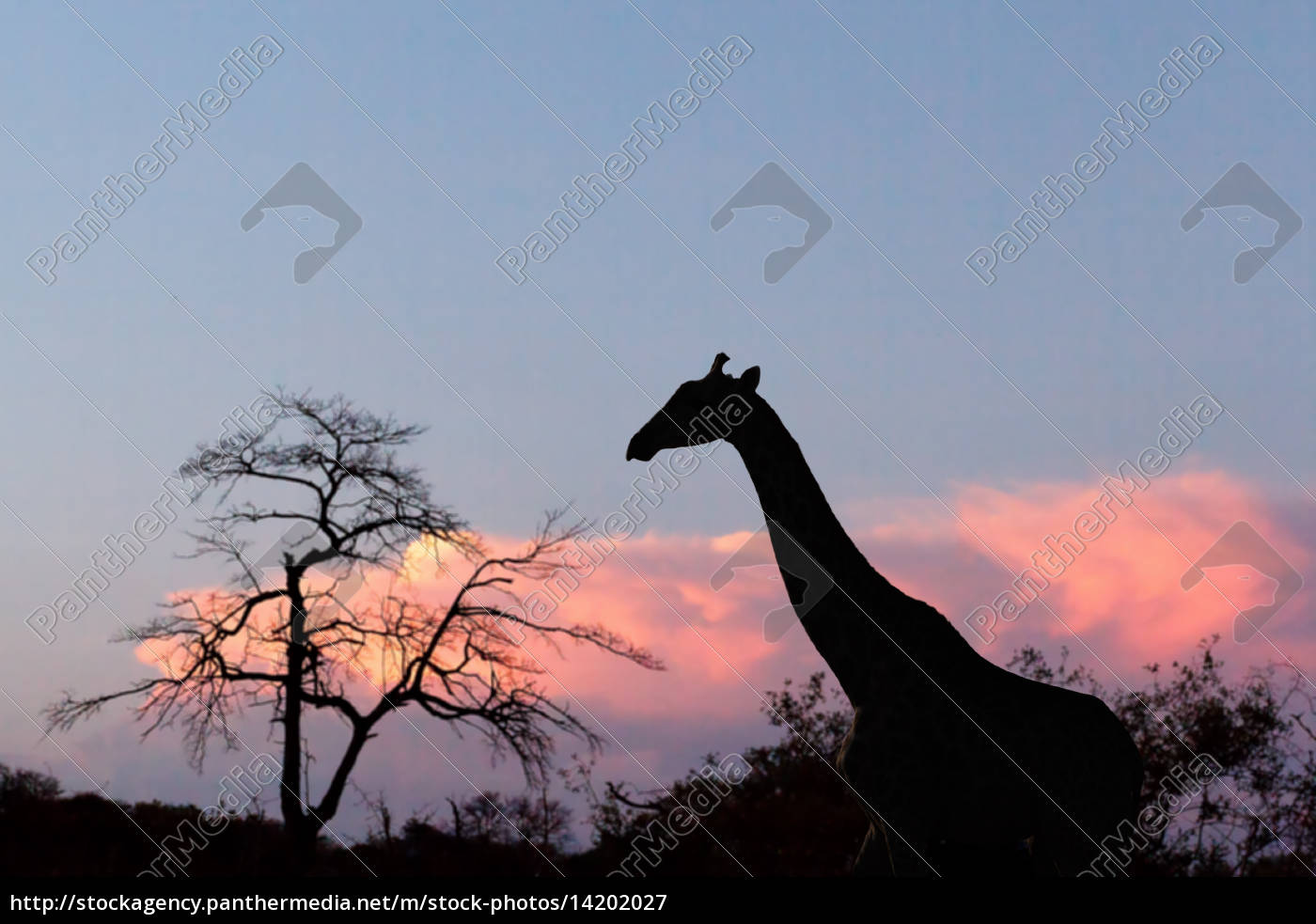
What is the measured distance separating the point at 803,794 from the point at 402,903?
29.7 ft

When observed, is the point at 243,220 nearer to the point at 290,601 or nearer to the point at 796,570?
the point at 290,601

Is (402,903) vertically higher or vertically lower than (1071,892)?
lower

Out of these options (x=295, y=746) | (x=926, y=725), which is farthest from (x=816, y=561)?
(x=295, y=746)

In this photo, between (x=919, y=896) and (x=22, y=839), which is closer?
(x=919, y=896)

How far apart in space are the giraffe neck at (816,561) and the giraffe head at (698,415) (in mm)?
114

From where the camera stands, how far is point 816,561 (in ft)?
25.6

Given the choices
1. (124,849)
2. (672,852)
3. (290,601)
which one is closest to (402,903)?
(672,852)

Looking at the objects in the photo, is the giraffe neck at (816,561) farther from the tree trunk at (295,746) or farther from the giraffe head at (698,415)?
the tree trunk at (295,746)

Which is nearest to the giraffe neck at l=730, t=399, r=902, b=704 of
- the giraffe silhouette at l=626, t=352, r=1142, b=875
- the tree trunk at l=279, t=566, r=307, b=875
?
the giraffe silhouette at l=626, t=352, r=1142, b=875

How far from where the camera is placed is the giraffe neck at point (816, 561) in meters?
7.61

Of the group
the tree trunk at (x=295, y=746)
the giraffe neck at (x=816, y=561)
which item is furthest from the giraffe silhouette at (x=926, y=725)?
the tree trunk at (x=295, y=746)

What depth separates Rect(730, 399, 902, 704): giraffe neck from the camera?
761 cm

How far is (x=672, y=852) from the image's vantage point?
51.1 ft

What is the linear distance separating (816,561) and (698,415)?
4.05ft
